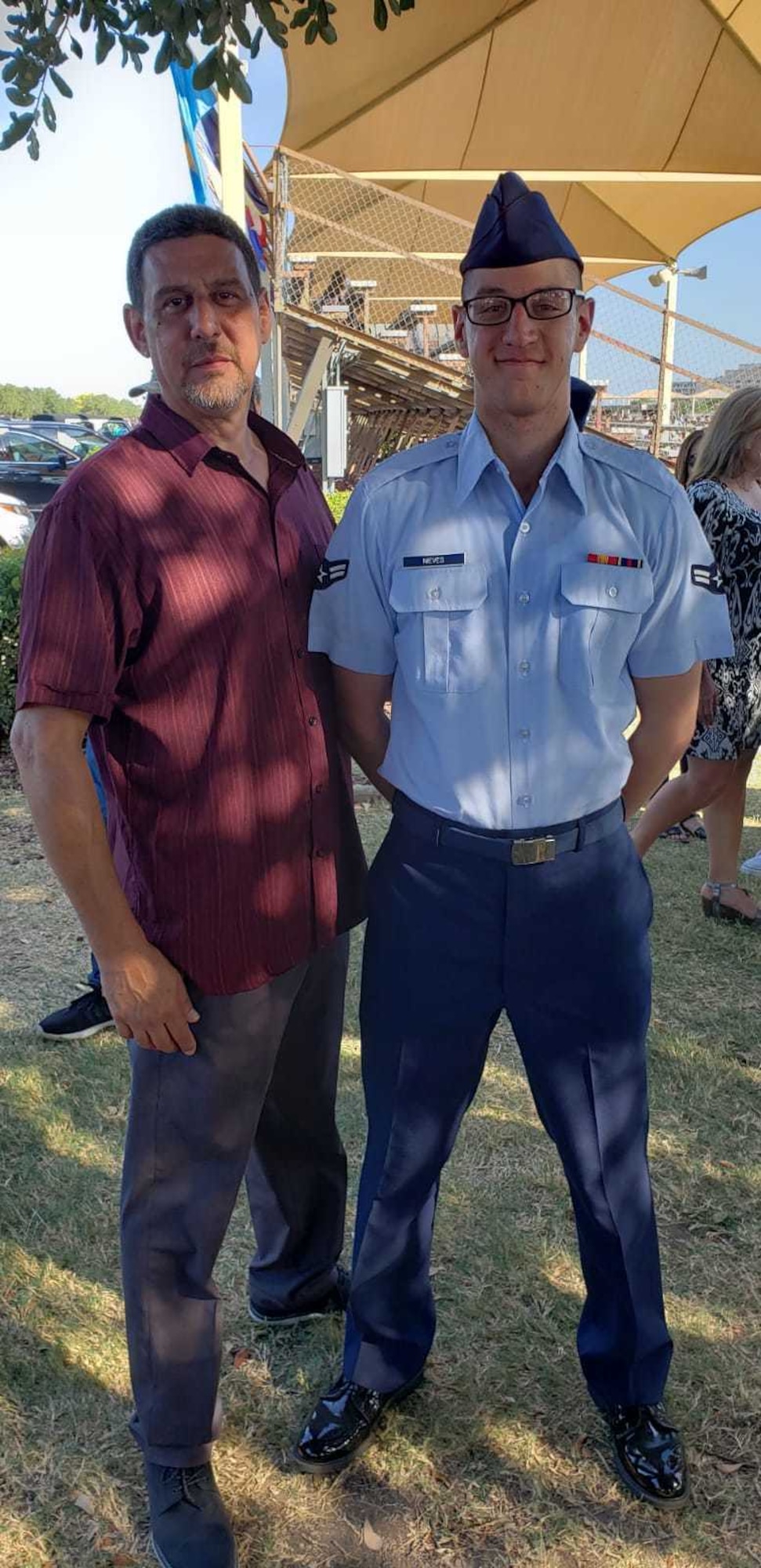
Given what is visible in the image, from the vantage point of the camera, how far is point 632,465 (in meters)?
1.78

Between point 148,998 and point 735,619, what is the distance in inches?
122

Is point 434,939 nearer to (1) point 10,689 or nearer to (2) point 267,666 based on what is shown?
(2) point 267,666

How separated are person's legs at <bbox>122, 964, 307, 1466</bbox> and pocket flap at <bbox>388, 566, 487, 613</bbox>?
2.21 feet

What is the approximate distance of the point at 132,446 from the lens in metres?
1.71

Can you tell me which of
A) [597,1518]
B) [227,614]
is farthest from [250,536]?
[597,1518]

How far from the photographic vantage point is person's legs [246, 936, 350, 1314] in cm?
218

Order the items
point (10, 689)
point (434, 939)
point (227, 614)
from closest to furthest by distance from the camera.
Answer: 1. point (227, 614)
2. point (434, 939)
3. point (10, 689)

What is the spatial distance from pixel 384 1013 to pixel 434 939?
0.19m

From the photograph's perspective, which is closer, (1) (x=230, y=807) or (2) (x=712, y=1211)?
(1) (x=230, y=807)

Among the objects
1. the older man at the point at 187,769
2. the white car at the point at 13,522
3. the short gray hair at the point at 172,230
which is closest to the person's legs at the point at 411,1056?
the older man at the point at 187,769

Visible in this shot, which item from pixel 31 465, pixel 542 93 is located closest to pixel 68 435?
pixel 31 465

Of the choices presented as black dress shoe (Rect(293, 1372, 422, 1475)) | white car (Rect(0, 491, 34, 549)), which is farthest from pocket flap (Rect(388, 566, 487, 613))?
white car (Rect(0, 491, 34, 549))

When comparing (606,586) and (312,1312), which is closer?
(606,586)

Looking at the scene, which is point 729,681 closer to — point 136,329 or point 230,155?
point 136,329
